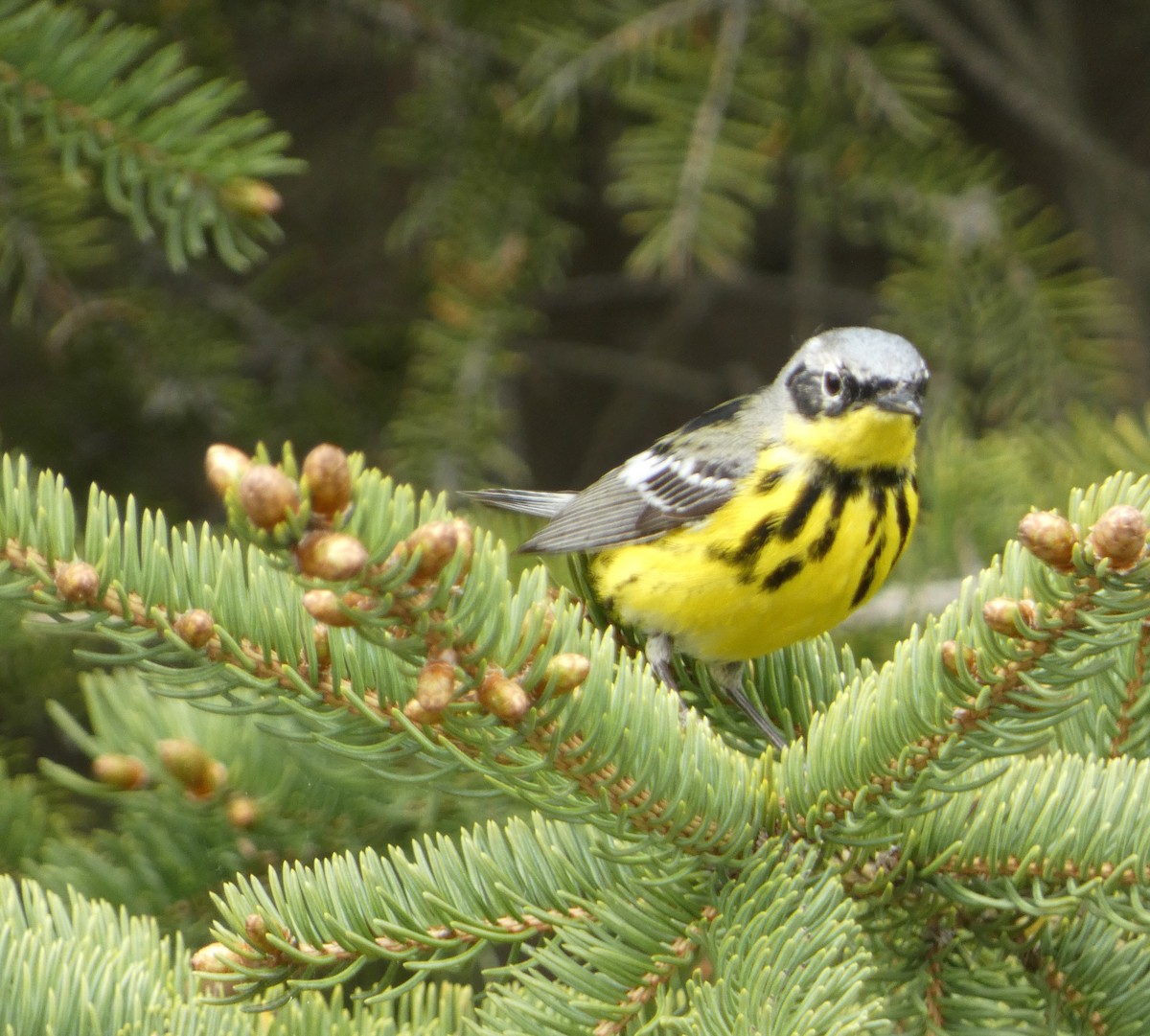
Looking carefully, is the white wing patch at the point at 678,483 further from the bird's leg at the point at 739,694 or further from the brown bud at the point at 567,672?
the brown bud at the point at 567,672

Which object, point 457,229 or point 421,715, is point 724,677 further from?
point 457,229

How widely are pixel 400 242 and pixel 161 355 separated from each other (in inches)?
19.0

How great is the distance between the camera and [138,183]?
5.67 ft

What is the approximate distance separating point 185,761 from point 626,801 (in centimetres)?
60

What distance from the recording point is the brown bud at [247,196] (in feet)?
5.58

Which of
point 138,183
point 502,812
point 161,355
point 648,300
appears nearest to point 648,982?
point 502,812

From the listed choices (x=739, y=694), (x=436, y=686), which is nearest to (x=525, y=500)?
(x=739, y=694)

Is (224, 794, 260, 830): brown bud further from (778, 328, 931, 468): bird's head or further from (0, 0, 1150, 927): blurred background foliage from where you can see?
(778, 328, 931, 468): bird's head

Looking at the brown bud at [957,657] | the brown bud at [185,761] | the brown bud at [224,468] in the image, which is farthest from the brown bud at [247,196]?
the brown bud at [957,657]

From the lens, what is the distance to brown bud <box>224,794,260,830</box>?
145 centimetres

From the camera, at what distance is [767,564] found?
1902 mm

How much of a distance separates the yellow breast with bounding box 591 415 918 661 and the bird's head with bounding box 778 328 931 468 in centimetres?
1

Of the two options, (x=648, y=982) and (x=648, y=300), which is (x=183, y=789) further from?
(x=648, y=300)

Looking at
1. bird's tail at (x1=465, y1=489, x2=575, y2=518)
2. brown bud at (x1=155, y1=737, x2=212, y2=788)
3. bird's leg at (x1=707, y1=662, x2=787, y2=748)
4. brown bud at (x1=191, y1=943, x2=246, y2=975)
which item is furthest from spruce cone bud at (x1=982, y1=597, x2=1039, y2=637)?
bird's tail at (x1=465, y1=489, x2=575, y2=518)
